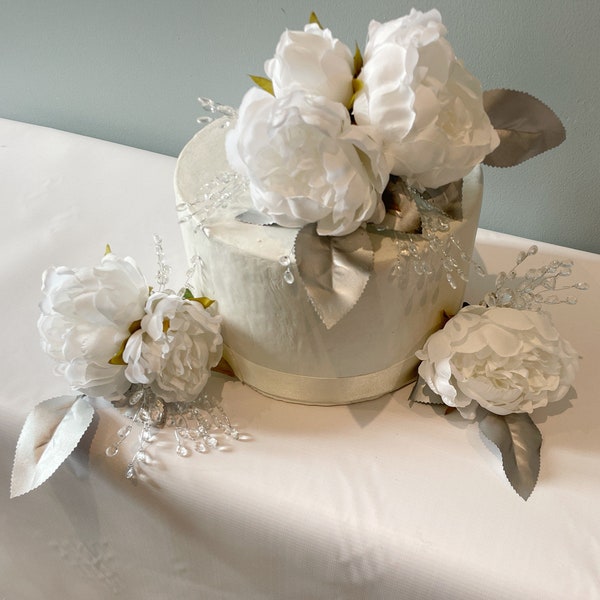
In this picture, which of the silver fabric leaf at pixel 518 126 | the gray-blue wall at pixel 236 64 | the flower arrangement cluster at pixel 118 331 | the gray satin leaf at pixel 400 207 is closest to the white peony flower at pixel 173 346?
the flower arrangement cluster at pixel 118 331

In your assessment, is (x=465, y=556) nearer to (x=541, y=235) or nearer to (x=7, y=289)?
(x=541, y=235)

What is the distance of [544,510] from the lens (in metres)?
0.65

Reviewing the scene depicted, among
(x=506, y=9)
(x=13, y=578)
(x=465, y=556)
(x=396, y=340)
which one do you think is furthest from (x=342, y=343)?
(x=13, y=578)

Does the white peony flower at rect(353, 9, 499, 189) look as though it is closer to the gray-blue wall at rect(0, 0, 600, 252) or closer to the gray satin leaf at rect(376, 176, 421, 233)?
the gray satin leaf at rect(376, 176, 421, 233)

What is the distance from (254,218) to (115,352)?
0.62ft

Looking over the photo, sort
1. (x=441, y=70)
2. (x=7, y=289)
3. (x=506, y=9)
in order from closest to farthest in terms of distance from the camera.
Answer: (x=441, y=70), (x=506, y=9), (x=7, y=289)

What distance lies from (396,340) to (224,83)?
526 millimetres

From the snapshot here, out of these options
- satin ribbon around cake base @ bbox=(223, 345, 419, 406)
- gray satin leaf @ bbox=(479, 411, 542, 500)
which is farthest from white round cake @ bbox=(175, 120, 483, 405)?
gray satin leaf @ bbox=(479, 411, 542, 500)

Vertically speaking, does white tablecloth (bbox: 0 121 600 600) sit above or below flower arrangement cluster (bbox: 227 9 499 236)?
below

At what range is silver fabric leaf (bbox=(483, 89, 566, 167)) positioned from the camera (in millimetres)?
684

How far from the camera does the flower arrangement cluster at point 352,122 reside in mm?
553

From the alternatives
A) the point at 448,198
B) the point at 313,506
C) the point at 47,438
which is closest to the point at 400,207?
the point at 448,198

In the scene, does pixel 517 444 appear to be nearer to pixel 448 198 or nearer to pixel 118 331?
pixel 448 198

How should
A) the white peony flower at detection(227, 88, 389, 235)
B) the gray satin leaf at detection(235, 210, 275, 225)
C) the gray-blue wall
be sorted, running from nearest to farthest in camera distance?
1. the white peony flower at detection(227, 88, 389, 235)
2. the gray satin leaf at detection(235, 210, 275, 225)
3. the gray-blue wall
